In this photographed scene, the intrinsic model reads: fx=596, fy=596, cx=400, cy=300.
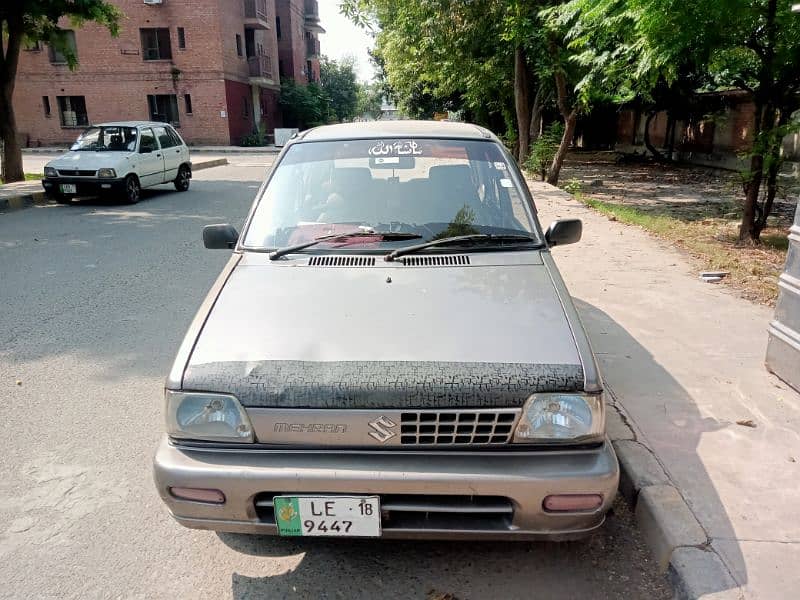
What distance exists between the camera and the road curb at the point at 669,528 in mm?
2434

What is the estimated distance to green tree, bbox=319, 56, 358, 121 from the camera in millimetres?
54062

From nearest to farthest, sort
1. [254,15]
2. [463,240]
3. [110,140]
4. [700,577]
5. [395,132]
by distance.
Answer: [700,577], [463,240], [395,132], [110,140], [254,15]

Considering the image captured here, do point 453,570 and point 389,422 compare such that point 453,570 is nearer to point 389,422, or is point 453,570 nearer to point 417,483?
point 417,483

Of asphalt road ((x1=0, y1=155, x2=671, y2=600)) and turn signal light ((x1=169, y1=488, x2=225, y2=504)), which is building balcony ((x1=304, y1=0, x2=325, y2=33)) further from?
turn signal light ((x1=169, y1=488, x2=225, y2=504))

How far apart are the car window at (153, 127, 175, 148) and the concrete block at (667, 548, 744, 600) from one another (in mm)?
14892

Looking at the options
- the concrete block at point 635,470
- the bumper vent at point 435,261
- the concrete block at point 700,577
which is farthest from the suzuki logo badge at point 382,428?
the concrete block at point 635,470

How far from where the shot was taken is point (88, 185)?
42.2ft

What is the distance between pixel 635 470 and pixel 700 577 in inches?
28.8

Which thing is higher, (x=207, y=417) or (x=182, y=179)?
(x=182, y=179)

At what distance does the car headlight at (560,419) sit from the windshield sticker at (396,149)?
6.59ft

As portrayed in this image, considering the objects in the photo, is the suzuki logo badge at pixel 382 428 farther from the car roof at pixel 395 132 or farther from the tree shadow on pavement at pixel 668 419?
the car roof at pixel 395 132

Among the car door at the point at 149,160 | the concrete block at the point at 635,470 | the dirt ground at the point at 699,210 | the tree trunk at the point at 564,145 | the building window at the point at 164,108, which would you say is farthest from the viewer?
the building window at the point at 164,108

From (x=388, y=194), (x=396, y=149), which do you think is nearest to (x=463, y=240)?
(x=388, y=194)

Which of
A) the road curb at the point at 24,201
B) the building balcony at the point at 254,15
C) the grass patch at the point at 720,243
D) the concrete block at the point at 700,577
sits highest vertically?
the building balcony at the point at 254,15
